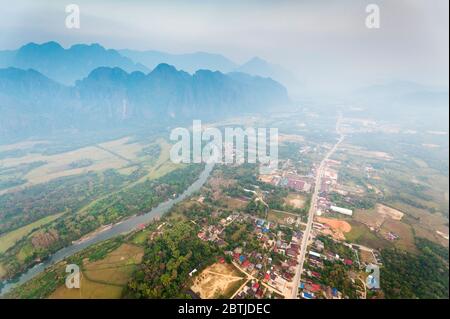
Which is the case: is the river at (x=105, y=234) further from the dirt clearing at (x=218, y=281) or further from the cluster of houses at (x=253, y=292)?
the cluster of houses at (x=253, y=292)

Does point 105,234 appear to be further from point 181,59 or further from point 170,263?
point 181,59

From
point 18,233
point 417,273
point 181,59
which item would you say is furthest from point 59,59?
point 417,273

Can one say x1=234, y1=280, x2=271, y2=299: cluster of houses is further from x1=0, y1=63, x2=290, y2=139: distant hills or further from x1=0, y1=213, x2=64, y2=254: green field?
x1=0, y1=63, x2=290, y2=139: distant hills

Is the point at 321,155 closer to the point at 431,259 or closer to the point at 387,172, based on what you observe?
the point at 387,172

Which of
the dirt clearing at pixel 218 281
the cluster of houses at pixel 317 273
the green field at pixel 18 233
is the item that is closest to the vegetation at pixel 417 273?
the cluster of houses at pixel 317 273

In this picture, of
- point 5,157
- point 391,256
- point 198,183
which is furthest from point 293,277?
point 5,157

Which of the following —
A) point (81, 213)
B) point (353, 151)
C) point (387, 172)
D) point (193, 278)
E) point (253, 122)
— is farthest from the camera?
point (253, 122)
